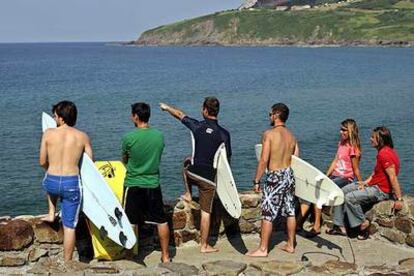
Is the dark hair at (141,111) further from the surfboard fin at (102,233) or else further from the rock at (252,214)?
the rock at (252,214)

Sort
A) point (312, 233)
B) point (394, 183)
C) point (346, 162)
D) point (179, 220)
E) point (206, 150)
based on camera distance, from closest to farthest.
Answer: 1. point (206, 150)
2. point (179, 220)
3. point (394, 183)
4. point (312, 233)
5. point (346, 162)

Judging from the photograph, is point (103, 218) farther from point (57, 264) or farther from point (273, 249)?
point (273, 249)

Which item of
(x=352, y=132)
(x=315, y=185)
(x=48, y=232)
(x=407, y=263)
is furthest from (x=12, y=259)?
(x=352, y=132)

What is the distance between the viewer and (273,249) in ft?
30.4

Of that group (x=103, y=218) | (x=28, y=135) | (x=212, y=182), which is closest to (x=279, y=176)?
(x=212, y=182)

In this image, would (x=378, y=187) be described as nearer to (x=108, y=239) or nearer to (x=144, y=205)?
(x=144, y=205)

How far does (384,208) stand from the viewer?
31.7 ft

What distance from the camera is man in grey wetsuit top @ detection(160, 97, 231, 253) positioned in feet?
28.7

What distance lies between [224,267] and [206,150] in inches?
64.9

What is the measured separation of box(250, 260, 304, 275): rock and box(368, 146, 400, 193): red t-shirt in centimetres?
228

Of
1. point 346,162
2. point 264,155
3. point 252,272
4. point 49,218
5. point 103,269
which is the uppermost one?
point 264,155

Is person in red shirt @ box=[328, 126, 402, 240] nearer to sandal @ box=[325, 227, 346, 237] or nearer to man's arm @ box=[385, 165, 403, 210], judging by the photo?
man's arm @ box=[385, 165, 403, 210]

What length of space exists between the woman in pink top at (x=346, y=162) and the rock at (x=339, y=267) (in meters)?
1.77

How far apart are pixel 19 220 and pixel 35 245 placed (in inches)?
15.0
